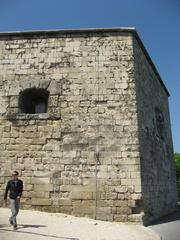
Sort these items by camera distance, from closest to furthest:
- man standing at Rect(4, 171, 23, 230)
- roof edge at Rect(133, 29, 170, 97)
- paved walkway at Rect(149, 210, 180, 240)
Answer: man standing at Rect(4, 171, 23, 230) → paved walkway at Rect(149, 210, 180, 240) → roof edge at Rect(133, 29, 170, 97)

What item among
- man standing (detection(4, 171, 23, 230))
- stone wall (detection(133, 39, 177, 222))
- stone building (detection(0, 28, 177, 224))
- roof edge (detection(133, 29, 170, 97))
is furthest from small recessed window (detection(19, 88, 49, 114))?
roof edge (detection(133, 29, 170, 97))

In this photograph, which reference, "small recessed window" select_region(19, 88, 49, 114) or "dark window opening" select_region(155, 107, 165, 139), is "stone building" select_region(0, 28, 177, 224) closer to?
"small recessed window" select_region(19, 88, 49, 114)

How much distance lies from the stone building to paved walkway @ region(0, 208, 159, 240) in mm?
466

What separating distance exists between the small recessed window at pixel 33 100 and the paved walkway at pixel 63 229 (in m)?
2.77

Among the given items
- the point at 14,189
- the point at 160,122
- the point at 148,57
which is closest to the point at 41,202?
the point at 14,189

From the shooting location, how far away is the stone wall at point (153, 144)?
8.20m

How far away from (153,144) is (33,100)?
3.98 meters

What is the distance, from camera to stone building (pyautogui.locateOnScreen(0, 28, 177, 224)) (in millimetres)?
7430

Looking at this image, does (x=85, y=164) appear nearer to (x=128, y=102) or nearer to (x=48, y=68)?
(x=128, y=102)

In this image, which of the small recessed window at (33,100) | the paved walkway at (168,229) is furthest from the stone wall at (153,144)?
the small recessed window at (33,100)

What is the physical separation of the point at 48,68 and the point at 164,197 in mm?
5651

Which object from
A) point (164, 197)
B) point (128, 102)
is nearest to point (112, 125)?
point (128, 102)

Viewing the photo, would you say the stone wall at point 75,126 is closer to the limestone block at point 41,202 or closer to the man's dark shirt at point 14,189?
the limestone block at point 41,202

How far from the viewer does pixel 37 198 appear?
745 cm
